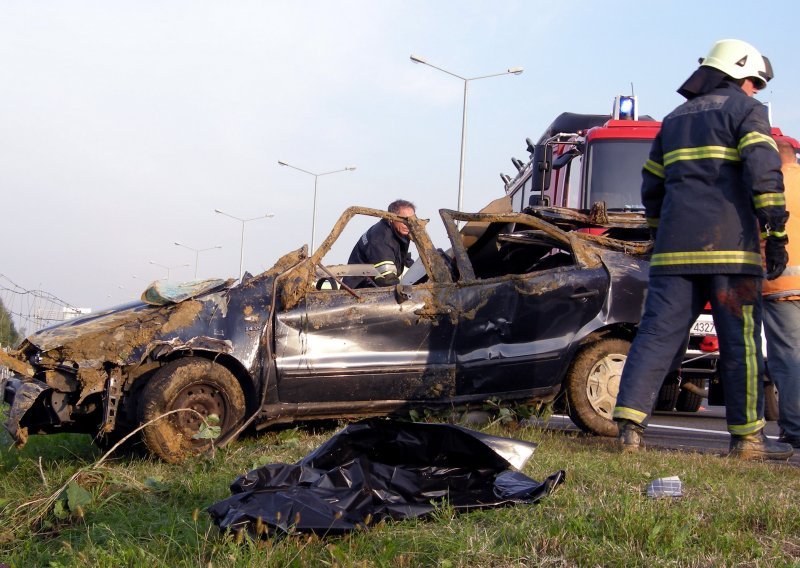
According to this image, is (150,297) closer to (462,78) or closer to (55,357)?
(55,357)

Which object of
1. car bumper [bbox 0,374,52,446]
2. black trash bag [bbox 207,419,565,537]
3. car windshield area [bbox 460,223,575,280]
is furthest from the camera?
car windshield area [bbox 460,223,575,280]

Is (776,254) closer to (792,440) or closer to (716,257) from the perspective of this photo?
(716,257)

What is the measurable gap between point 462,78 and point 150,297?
723 inches

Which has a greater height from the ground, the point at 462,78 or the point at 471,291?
the point at 462,78

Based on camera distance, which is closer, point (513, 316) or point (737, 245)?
point (737, 245)

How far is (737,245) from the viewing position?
15.8 ft

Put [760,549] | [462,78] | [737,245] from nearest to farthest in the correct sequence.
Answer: [760,549]
[737,245]
[462,78]

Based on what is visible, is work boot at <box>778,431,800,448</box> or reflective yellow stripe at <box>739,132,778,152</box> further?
work boot at <box>778,431,800,448</box>

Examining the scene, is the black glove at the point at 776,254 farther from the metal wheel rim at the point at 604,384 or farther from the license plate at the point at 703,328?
the license plate at the point at 703,328

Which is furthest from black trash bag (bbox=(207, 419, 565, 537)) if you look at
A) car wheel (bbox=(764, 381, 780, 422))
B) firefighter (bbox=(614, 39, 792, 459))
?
car wheel (bbox=(764, 381, 780, 422))

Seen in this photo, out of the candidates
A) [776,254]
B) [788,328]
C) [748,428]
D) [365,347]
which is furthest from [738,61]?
[365,347]

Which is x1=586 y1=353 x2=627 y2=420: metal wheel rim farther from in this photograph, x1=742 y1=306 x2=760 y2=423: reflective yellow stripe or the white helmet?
the white helmet

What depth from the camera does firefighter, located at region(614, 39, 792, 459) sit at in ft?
15.9

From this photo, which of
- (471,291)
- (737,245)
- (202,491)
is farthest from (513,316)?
(202,491)
